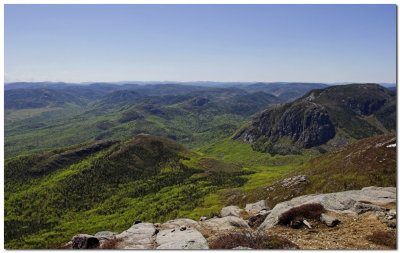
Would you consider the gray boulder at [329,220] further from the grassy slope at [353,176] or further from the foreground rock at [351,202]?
the grassy slope at [353,176]

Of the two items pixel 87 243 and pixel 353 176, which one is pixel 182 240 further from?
pixel 353 176

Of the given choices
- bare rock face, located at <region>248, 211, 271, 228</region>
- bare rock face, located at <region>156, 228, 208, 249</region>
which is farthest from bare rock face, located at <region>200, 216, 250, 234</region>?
bare rock face, located at <region>156, 228, 208, 249</region>

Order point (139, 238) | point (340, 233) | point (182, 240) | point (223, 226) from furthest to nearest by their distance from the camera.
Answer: point (223, 226) → point (139, 238) → point (182, 240) → point (340, 233)

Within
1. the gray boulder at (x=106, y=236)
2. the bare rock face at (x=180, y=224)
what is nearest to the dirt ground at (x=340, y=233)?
the bare rock face at (x=180, y=224)

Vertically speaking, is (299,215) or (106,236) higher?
(299,215)

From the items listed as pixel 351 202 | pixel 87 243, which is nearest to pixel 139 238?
pixel 87 243

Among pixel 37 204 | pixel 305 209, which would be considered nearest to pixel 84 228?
pixel 37 204
